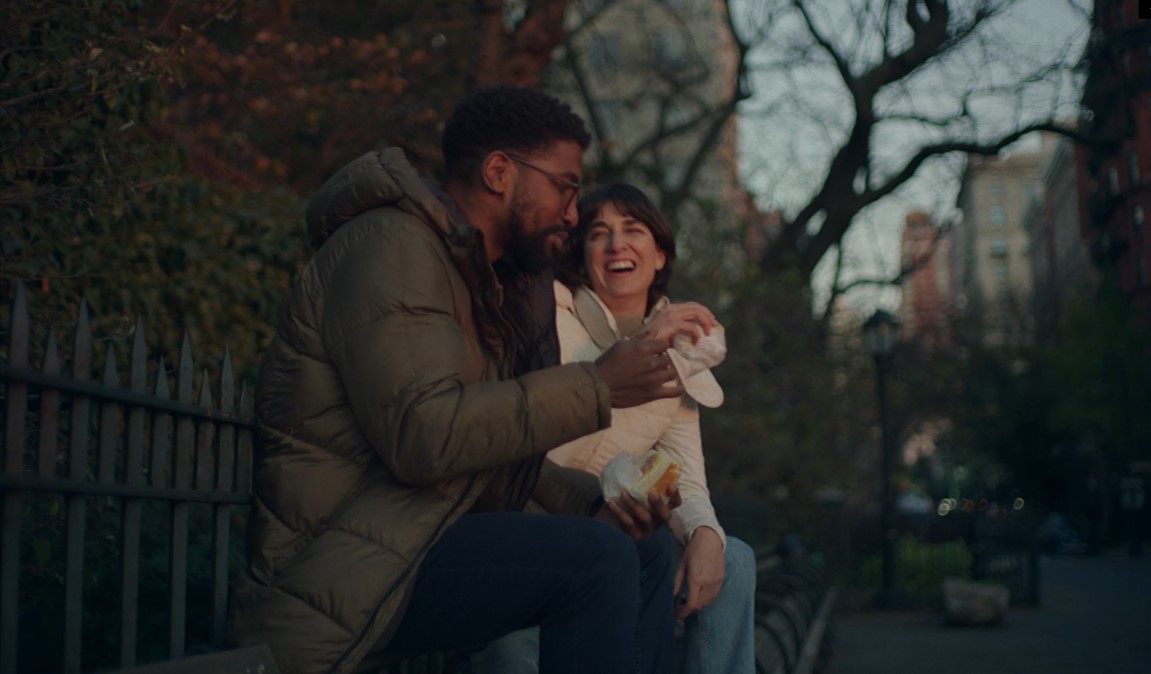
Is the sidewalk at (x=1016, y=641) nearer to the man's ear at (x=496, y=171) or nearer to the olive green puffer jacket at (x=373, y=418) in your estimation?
the man's ear at (x=496, y=171)

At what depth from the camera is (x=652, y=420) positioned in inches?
168

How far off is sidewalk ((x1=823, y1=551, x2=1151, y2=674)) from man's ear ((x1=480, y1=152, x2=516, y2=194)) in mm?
7343

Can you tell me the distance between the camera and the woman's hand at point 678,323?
3496 millimetres

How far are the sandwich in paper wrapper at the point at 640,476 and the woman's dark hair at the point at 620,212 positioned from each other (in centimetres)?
110

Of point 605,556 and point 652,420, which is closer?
point 605,556

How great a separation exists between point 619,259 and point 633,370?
154 centimetres

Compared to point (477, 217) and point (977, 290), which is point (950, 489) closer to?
point (977, 290)

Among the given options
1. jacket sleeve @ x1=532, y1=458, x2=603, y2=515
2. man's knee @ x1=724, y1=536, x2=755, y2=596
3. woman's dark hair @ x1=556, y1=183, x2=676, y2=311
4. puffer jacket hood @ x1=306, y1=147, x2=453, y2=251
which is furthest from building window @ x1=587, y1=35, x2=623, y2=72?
puffer jacket hood @ x1=306, y1=147, x2=453, y2=251

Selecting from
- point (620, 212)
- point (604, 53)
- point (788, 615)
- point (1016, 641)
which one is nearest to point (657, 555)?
point (620, 212)

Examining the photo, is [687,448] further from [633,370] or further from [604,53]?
[604,53]

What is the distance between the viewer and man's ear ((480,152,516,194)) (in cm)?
342

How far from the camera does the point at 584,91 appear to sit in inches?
846

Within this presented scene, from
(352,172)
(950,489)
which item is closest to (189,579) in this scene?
(352,172)

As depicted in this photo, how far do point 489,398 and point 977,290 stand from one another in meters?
61.1
